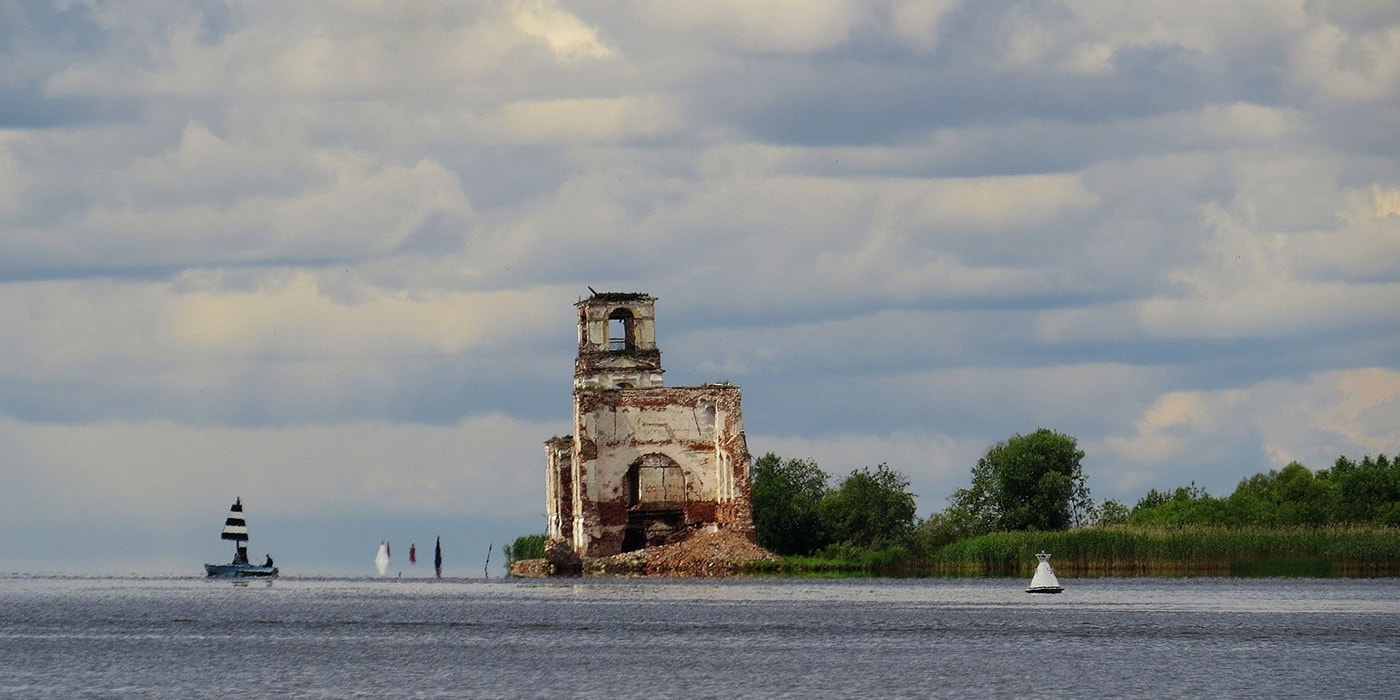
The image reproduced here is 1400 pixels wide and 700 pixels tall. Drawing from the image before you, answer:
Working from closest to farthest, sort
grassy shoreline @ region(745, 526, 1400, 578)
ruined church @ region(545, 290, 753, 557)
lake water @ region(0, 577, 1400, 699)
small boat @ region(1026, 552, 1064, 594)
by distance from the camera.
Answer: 1. lake water @ region(0, 577, 1400, 699)
2. small boat @ region(1026, 552, 1064, 594)
3. grassy shoreline @ region(745, 526, 1400, 578)
4. ruined church @ region(545, 290, 753, 557)

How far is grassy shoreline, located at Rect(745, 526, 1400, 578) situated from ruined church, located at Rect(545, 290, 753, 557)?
11.0 ft

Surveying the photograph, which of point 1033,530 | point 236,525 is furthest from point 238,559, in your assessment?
point 1033,530

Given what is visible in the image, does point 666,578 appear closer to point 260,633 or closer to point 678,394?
point 678,394

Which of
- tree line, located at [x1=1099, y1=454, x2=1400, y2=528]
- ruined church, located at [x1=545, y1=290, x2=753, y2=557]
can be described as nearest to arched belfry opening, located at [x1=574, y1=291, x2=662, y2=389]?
ruined church, located at [x1=545, y1=290, x2=753, y2=557]

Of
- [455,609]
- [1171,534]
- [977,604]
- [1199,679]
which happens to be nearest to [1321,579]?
[1171,534]

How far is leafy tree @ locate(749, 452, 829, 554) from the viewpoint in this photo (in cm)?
9219

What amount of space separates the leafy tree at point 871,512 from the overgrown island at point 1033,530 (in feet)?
0.19

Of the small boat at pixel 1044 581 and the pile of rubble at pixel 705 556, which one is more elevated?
the pile of rubble at pixel 705 556

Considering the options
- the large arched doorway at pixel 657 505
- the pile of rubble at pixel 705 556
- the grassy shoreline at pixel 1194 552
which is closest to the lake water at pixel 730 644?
the grassy shoreline at pixel 1194 552

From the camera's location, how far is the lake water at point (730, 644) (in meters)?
39.4

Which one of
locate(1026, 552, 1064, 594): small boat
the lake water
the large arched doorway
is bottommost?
the lake water

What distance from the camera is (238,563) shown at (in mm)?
101875

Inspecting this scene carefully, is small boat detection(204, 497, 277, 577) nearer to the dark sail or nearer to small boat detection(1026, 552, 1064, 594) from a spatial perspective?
the dark sail

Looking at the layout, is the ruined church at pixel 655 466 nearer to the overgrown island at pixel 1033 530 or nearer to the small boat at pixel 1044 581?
the overgrown island at pixel 1033 530
